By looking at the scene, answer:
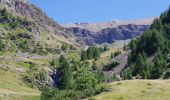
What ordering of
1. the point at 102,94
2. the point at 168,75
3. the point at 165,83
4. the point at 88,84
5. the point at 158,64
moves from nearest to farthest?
the point at 102,94 < the point at 165,83 < the point at 88,84 < the point at 168,75 < the point at 158,64

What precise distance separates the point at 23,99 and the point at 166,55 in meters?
67.1

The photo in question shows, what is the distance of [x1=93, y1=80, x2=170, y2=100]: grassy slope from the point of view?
2935 inches

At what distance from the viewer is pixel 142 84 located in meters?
87.3

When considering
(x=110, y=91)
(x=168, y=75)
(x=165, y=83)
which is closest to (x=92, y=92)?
(x=110, y=91)

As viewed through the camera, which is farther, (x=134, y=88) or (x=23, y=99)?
(x=23, y=99)

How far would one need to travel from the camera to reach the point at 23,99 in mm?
166375

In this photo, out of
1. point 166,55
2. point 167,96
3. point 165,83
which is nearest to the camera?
point 167,96

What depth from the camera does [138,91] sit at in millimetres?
80062

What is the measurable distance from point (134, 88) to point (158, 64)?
8327 centimetres

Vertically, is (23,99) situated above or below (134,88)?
below

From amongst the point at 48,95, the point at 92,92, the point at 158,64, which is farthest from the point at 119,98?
the point at 158,64

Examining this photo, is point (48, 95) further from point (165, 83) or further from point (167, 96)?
point (167, 96)

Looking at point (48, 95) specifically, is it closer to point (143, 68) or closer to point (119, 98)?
point (119, 98)

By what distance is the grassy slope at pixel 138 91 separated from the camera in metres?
74.6
